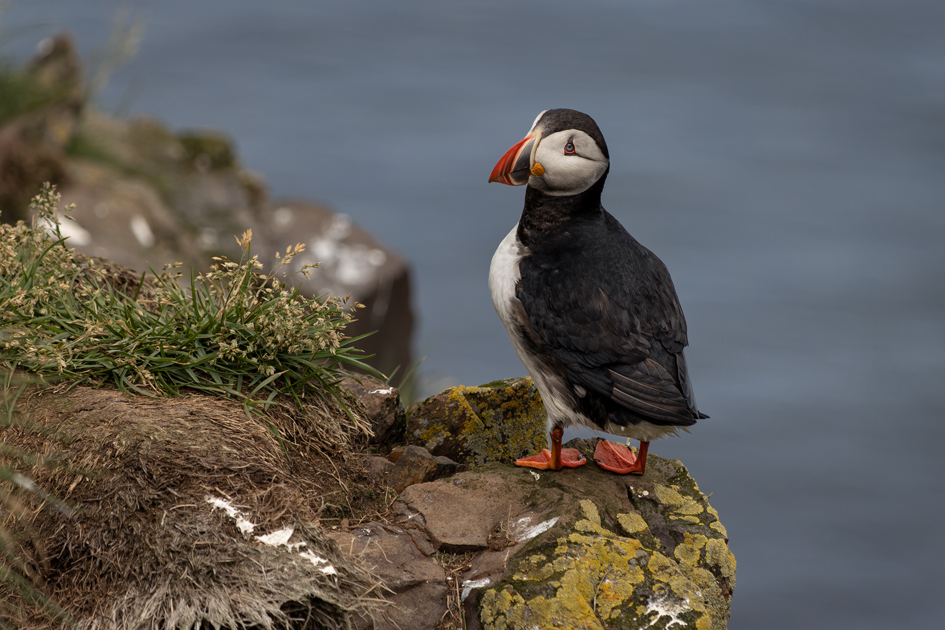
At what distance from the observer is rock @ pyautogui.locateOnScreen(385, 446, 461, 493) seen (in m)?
4.47

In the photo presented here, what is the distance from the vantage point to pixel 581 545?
154 inches

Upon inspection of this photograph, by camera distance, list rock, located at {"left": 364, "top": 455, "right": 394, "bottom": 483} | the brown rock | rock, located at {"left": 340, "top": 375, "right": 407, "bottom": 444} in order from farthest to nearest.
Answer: rock, located at {"left": 340, "top": 375, "right": 407, "bottom": 444} → rock, located at {"left": 364, "top": 455, "right": 394, "bottom": 483} → the brown rock

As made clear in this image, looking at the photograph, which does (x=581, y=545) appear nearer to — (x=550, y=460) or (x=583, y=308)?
(x=550, y=460)

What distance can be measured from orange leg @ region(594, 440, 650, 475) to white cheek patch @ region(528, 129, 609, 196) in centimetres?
139

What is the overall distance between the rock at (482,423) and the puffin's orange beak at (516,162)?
1.21 m

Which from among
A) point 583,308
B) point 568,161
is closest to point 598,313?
point 583,308

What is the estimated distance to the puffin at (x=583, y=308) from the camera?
428 centimetres

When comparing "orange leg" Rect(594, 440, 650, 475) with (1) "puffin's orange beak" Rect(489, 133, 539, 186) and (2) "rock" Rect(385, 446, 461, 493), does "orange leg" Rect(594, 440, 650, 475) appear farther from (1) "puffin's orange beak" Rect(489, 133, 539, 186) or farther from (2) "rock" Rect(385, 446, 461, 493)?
(1) "puffin's orange beak" Rect(489, 133, 539, 186)

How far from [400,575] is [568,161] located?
2.13 meters

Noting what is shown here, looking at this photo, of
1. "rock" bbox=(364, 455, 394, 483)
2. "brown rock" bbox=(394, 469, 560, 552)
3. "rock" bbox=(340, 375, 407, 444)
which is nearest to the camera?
"brown rock" bbox=(394, 469, 560, 552)

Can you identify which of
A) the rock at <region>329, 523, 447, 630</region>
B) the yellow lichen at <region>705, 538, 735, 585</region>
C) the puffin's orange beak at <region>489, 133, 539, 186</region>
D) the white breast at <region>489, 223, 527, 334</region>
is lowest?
the rock at <region>329, 523, 447, 630</region>

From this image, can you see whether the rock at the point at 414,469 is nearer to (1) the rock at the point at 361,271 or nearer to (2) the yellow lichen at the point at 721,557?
(2) the yellow lichen at the point at 721,557

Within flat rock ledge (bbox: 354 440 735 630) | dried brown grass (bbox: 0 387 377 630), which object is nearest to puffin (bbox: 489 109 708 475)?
flat rock ledge (bbox: 354 440 735 630)

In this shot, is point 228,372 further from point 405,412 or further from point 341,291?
point 341,291
